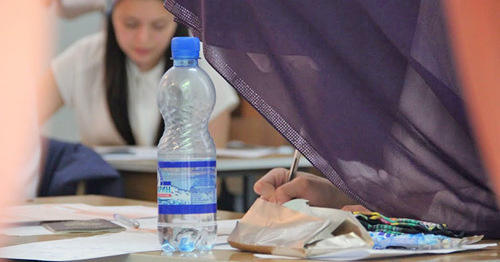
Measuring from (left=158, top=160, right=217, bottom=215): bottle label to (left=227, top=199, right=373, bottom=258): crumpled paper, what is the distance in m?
0.07

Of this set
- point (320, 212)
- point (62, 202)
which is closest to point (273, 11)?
point (320, 212)

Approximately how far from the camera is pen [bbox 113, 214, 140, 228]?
1558 mm

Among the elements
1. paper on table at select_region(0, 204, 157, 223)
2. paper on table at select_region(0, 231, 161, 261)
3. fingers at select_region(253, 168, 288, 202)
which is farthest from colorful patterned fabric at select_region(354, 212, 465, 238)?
paper on table at select_region(0, 204, 157, 223)

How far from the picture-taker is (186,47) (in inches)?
50.1

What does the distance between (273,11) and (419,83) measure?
23 cm

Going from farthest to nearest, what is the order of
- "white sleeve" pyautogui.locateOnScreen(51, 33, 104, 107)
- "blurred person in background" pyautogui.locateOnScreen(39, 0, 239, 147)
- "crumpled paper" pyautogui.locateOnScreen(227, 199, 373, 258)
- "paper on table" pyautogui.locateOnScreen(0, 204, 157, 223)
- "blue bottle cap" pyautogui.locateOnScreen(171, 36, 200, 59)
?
"white sleeve" pyautogui.locateOnScreen(51, 33, 104, 107) → "blurred person in background" pyautogui.locateOnScreen(39, 0, 239, 147) → "paper on table" pyautogui.locateOnScreen(0, 204, 157, 223) → "blue bottle cap" pyautogui.locateOnScreen(171, 36, 200, 59) → "crumpled paper" pyautogui.locateOnScreen(227, 199, 373, 258)

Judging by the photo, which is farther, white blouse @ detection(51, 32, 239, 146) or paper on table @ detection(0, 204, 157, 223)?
white blouse @ detection(51, 32, 239, 146)

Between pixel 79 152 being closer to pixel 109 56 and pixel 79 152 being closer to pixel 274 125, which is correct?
pixel 109 56

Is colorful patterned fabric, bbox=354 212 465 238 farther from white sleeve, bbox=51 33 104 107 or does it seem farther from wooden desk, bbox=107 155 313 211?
white sleeve, bbox=51 33 104 107

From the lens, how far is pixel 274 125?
1.28 metres

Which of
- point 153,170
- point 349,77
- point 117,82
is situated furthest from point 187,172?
point 117,82

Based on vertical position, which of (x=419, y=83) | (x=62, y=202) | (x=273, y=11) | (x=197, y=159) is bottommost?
(x=62, y=202)

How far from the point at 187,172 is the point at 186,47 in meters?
0.19

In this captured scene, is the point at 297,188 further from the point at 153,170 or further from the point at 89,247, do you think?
the point at 153,170
